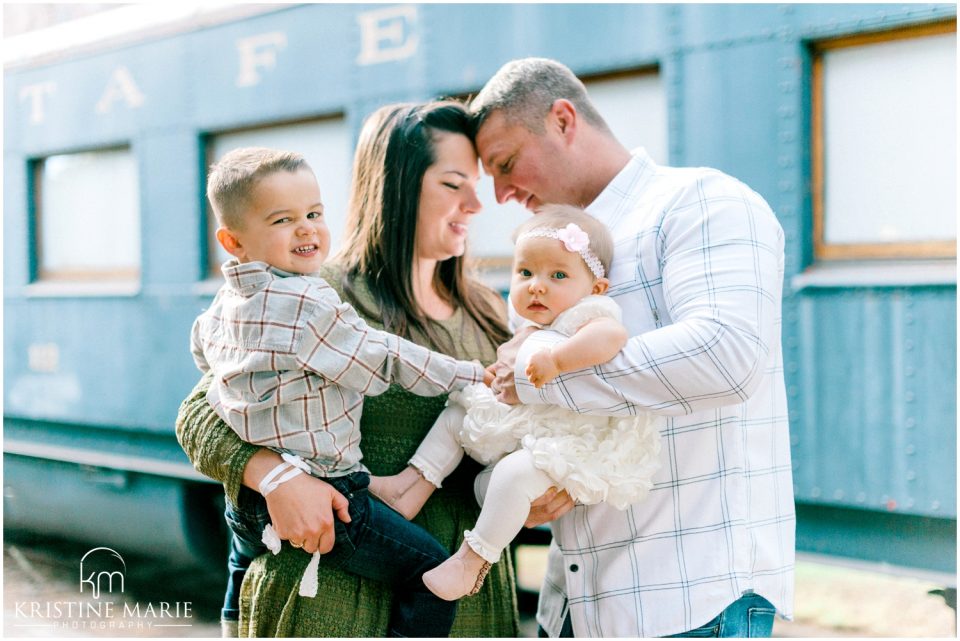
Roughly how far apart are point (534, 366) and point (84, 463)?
13.6 ft

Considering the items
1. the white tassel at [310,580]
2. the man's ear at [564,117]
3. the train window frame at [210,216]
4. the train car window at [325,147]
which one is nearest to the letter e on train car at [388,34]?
the train car window at [325,147]

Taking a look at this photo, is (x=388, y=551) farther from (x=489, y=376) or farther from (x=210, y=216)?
(x=210, y=216)

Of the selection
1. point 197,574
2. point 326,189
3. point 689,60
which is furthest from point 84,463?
point 689,60

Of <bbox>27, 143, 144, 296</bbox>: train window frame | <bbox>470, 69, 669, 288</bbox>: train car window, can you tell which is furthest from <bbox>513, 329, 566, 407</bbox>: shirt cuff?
<bbox>27, 143, 144, 296</bbox>: train window frame

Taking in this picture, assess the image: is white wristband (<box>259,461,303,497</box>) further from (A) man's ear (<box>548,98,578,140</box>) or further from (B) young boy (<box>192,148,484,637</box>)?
(A) man's ear (<box>548,98,578,140</box>)

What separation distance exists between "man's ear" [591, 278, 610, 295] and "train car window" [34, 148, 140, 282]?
372cm

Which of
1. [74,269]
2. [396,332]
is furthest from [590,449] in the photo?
[74,269]

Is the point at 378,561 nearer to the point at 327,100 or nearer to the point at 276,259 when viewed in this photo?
the point at 276,259

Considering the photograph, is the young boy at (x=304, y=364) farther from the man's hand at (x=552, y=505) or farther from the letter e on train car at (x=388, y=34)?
the letter e on train car at (x=388, y=34)

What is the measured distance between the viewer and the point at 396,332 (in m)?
1.82

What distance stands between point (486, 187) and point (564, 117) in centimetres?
196

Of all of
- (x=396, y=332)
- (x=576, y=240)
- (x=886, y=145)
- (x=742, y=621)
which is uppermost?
(x=886, y=145)

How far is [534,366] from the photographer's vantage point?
151cm

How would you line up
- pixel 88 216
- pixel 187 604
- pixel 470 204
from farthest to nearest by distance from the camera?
pixel 88 216 → pixel 187 604 → pixel 470 204
